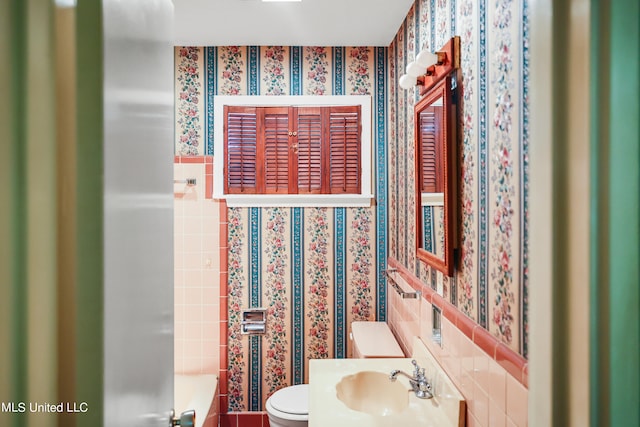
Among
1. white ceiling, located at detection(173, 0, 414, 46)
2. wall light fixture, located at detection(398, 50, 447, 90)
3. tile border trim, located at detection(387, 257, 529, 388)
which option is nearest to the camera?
tile border trim, located at detection(387, 257, 529, 388)

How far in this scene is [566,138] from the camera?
497 millimetres

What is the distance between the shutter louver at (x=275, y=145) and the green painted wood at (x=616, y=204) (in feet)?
7.89

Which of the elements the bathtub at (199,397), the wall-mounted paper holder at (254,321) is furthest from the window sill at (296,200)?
the bathtub at (199,397)

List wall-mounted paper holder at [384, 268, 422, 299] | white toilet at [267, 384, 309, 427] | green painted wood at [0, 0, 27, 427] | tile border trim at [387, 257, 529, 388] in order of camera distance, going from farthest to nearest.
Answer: white toilet at [267, 384, 309, 427], wall-mounted paper holder at [384, 268, 422, 299], tile border trim at [387, 257, 529, 388], green painted wood at [0, 0, 27, 427]

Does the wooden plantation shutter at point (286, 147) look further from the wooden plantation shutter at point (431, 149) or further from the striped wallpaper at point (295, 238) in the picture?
the wooden plantation shutter at point (431, 149)

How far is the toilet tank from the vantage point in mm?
2199

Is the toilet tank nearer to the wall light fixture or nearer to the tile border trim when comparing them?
the tile border trim

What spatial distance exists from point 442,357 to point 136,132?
4.69 ft

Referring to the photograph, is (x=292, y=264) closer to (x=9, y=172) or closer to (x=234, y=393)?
(x=234, y=393)

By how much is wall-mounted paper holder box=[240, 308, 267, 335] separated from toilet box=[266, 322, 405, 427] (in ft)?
1.35

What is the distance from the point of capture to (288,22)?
2414 mm

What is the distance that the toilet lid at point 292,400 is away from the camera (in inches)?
92.4

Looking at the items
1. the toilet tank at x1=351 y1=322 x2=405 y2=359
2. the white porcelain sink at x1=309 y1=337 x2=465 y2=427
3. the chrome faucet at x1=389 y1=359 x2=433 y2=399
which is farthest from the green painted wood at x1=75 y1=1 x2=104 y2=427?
the toilet tank at x1=351 y1=322 x2=405 y2=359

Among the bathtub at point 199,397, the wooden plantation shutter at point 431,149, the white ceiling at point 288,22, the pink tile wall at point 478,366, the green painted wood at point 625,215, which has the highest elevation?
the white ceiling at point 288,22
